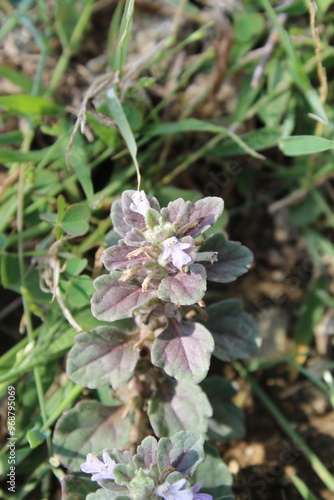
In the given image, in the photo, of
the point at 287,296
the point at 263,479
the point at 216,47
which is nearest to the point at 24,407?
the point at 263,479

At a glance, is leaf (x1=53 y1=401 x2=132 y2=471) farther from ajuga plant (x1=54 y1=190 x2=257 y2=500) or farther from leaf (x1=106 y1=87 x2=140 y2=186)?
leaf (x1=106 y1=87 x2=140 y2=186)

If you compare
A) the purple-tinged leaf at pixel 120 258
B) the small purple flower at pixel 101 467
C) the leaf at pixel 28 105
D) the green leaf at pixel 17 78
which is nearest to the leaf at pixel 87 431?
the small purple flower at pixel 101 467

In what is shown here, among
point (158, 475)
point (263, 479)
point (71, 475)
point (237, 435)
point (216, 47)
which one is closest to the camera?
point (158, 475)

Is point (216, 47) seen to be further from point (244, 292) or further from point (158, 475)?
point (158, 475)

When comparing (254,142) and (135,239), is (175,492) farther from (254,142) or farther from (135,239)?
(254,142)

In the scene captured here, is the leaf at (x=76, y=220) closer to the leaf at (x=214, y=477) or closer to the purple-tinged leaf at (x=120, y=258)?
the purple-tinged leaf at (x=120, y=258)

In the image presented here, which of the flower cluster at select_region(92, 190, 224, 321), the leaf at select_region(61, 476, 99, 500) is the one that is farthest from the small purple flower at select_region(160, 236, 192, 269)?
the leaf at select_region(61, 476, 99, 500)
